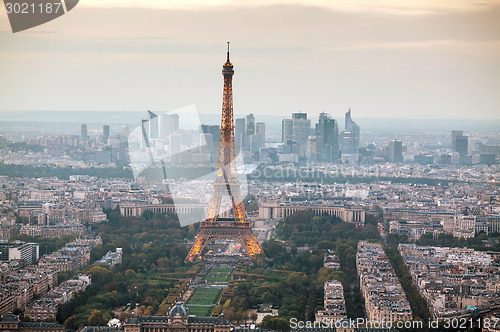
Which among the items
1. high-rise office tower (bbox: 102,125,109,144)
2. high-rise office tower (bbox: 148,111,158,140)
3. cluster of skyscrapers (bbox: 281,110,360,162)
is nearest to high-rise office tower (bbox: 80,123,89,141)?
high-rise office tower (bbox: 102,125,109,144)

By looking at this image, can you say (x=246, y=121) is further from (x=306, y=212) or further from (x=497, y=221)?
(x=497, y=221)

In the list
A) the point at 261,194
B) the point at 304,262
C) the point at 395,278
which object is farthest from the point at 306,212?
the point at 395,278

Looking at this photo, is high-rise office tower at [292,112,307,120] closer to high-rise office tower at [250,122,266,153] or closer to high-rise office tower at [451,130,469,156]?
high-rise office tower at [250,122,266,153]

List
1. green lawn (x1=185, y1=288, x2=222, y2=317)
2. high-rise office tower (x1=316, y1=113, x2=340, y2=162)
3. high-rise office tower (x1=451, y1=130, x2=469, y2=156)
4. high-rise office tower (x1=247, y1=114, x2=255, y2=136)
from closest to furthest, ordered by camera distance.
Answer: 1. green lawn (x1=185, y1=288, x2=222, y2=317)
2. high-rise office tower (x1=247, y1=114, x2=255, y2=136)
3. high-rise office tower (x1=451, y1=130, x2=469, y2=156)
4. high-rise office tower (x1=316, y1=113, x2=340, y2=162)

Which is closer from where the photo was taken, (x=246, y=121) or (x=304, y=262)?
(x=304, y=262)

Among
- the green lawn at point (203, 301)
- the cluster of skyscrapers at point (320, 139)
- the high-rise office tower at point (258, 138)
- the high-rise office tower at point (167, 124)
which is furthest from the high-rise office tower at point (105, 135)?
the green lawn at point (203, 301)

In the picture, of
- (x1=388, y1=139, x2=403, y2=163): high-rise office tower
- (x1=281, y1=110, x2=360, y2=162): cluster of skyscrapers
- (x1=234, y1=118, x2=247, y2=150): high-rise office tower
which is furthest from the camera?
(x1=388, y1=139, x2=403, y2=163): high-rise office tower
